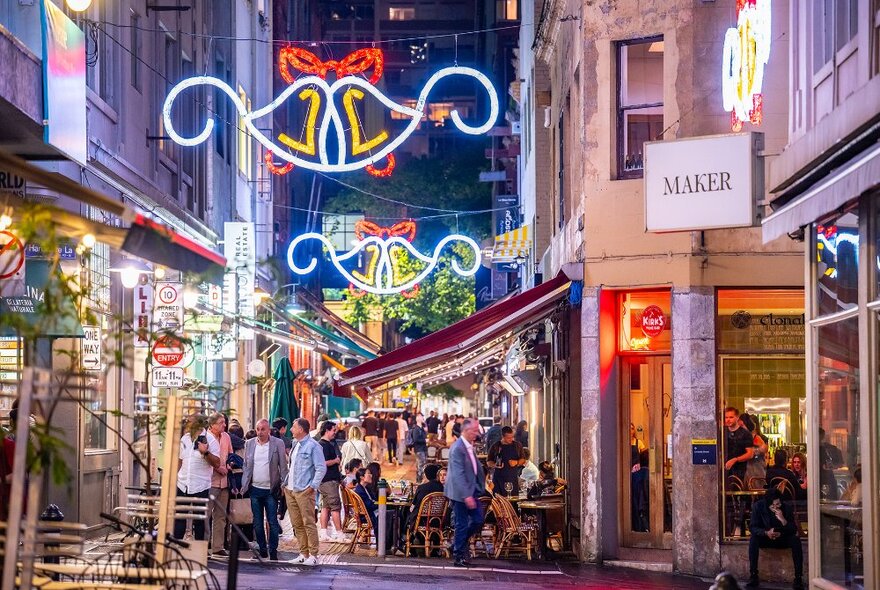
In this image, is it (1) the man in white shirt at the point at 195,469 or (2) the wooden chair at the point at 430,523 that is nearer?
(1) the man in white shirt at the point at 195,469

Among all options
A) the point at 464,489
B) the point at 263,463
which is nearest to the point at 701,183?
the point at 464,489

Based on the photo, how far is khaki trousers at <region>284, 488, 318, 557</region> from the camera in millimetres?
18688

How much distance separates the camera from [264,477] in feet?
62.2

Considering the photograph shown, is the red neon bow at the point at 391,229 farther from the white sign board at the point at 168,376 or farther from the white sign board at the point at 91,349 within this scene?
the white sign board at the point at 91,349

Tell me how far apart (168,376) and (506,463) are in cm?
662

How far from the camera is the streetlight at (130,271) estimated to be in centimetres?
2076

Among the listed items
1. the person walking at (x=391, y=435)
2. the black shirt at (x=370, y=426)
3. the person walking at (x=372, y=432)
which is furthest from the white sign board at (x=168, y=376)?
the person walking at (x=391, y=435)

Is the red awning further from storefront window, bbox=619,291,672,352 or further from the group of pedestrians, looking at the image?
the group of pedestrians

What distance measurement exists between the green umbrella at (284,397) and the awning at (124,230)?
2319 centimetres

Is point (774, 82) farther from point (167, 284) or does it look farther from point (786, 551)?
point (167, 284)

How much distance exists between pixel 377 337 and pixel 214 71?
5784 cm

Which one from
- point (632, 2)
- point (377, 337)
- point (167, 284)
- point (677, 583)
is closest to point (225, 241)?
point (167, 284)

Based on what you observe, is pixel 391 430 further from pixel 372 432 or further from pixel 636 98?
pixel 636 98

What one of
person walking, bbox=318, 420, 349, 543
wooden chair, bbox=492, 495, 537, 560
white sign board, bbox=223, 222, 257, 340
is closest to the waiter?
person walking, bbox=318, 420, 349, 543
